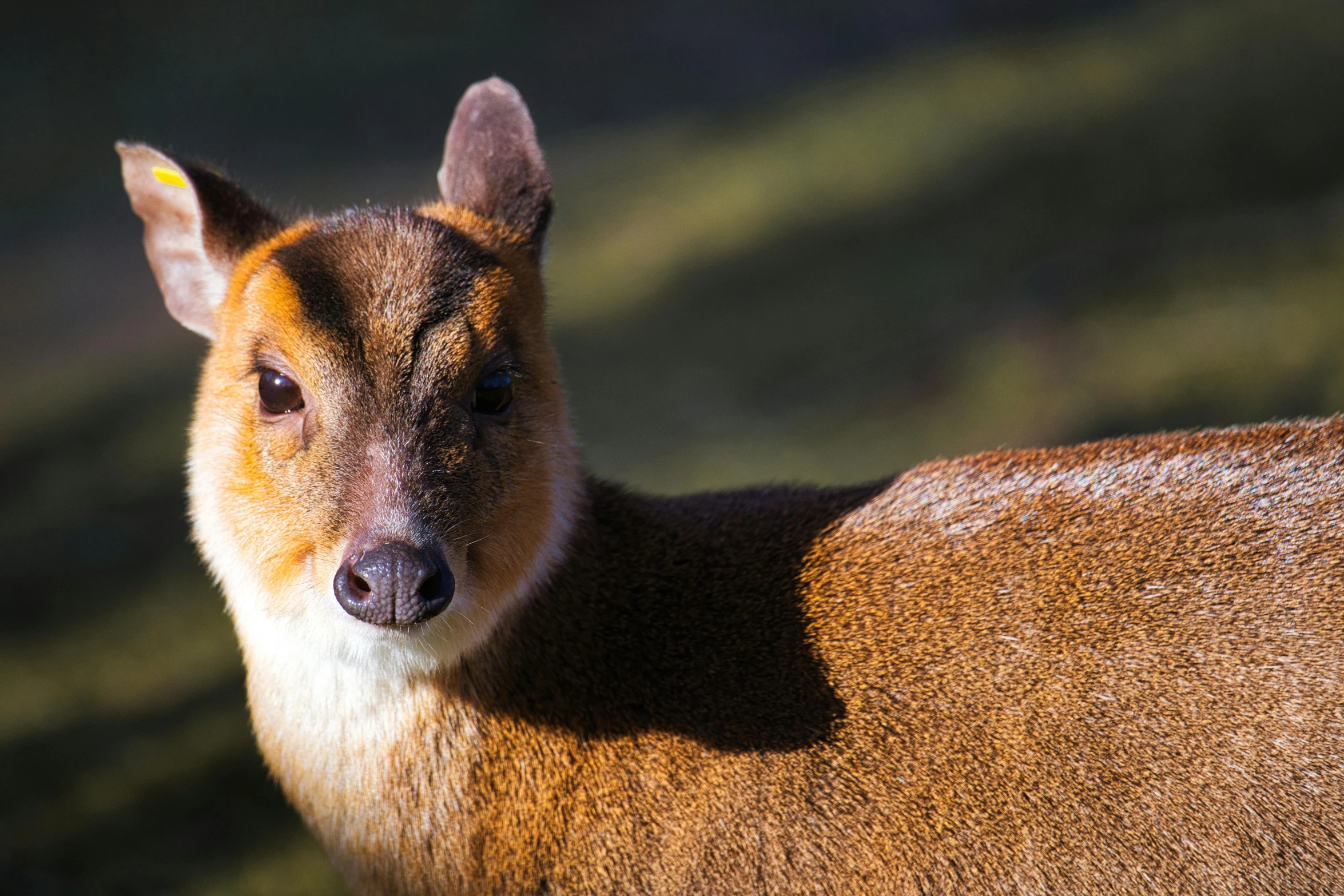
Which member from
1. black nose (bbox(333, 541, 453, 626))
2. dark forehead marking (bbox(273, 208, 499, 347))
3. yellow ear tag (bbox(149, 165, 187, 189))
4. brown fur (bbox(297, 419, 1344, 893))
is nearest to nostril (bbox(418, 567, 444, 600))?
black nose (bbox(333, 541, 453, 626))

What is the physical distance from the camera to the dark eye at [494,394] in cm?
385

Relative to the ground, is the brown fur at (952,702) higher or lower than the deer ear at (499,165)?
lower

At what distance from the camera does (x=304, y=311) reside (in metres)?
3.77

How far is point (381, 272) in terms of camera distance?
380cm

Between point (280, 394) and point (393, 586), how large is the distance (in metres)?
0.87

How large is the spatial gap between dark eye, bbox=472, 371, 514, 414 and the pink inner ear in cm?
123

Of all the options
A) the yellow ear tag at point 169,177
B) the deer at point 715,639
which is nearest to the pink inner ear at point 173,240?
the yellow ear tag at point 169,177

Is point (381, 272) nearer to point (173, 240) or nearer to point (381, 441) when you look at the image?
point (381, 441)

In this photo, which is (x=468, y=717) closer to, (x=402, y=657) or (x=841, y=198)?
(x=402, y=657)

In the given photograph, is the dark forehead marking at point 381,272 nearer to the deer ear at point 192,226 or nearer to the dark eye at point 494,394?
the dark eye at point 494,394

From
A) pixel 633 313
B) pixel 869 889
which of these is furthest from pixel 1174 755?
pixel 633 313

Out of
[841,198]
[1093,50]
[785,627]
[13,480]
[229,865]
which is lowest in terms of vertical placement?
[229,865]

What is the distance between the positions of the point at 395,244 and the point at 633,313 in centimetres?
778

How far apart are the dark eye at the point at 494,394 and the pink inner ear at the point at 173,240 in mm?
1228
